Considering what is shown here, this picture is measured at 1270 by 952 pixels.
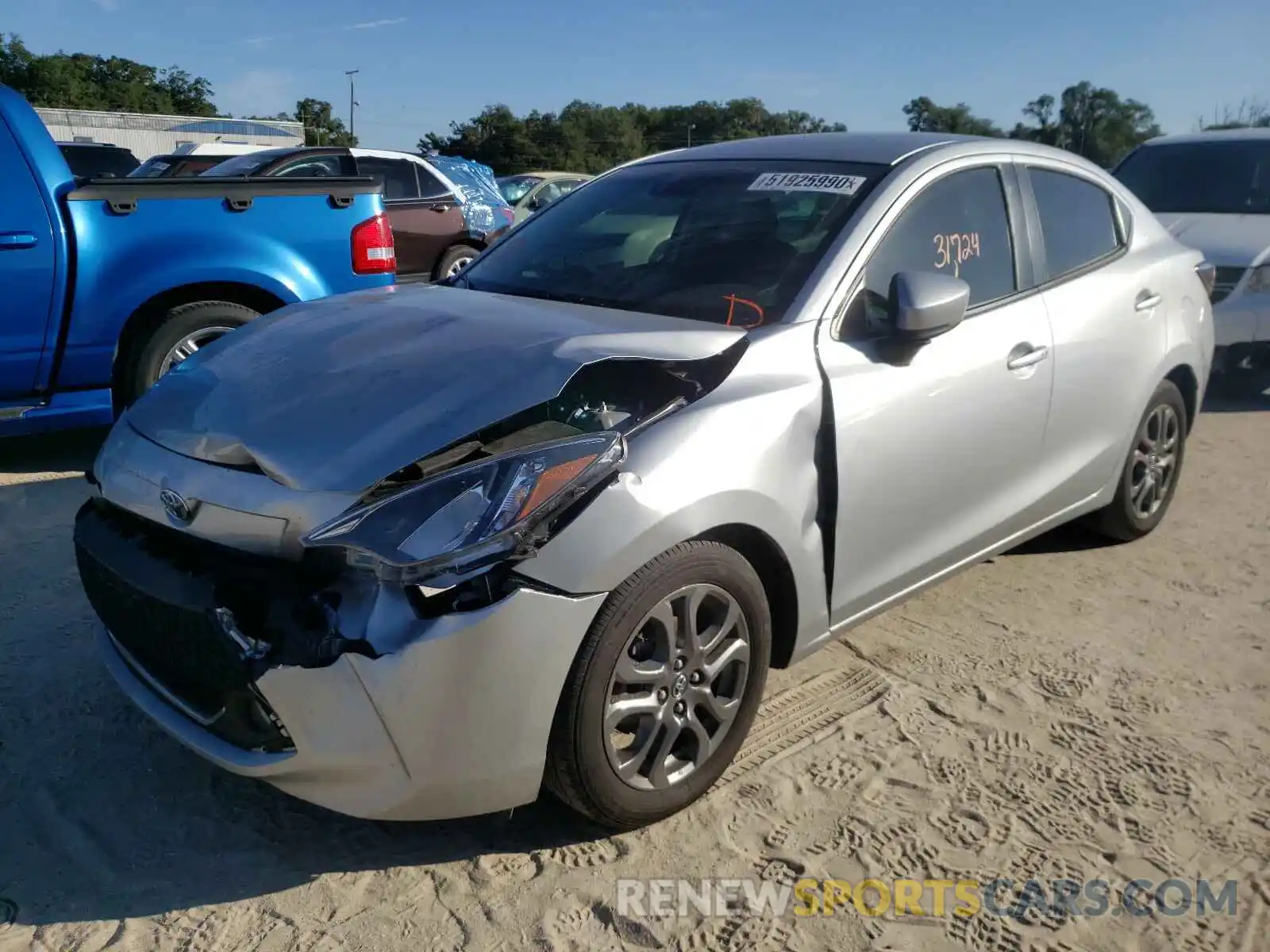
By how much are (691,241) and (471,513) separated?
1571mm

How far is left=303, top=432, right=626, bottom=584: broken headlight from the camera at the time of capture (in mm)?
2230

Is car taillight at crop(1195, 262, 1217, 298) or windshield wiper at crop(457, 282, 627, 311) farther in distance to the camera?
car taillight at crop(1195, 262, 1217, 298)

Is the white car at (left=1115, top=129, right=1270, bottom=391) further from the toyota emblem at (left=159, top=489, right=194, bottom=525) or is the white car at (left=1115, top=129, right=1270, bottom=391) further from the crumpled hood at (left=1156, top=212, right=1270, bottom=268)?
the toyota emblem at (left=159, top=489, right=194, bottom=525)

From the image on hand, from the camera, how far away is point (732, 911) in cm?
243

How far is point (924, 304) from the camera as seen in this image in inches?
119

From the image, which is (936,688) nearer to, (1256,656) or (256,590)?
(1256,656)

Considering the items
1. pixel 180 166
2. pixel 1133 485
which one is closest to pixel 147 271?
pixel 1133 485

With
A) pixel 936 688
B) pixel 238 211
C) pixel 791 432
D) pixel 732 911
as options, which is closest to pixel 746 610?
pixel 791 432

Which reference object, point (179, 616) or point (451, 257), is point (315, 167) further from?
point (179, 616)

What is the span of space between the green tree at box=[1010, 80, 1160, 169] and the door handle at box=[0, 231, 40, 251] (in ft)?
50.4

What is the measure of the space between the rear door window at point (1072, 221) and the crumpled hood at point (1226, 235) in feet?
11.5

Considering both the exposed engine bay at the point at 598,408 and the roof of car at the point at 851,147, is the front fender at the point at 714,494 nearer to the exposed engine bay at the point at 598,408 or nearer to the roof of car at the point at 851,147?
the exposed engine bay at the point at 598,408

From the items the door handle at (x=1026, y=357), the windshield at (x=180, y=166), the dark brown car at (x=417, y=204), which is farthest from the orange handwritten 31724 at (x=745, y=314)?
the windshield at (x=180, y=166)

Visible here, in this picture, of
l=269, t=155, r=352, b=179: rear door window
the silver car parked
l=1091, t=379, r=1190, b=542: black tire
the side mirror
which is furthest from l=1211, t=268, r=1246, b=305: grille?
l=269, t=155, r=352, b=179: rear door window
